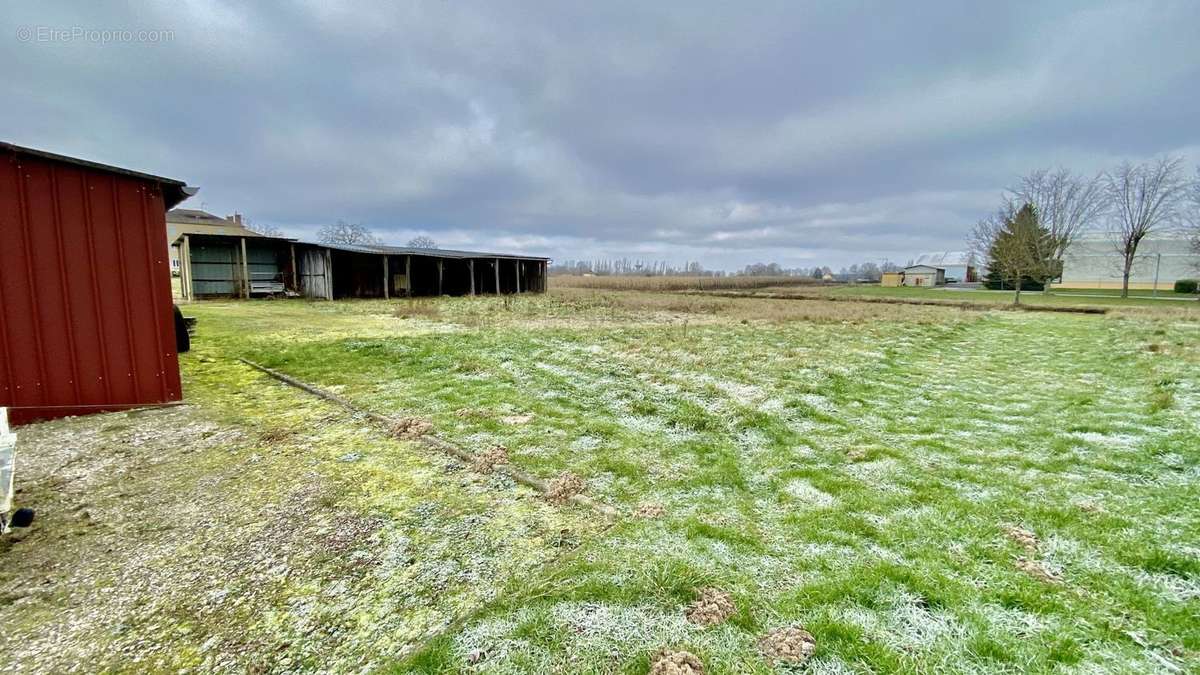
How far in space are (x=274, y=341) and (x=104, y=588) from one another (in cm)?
836

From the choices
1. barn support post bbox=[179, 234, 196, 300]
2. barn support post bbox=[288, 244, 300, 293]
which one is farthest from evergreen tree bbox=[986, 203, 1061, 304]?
barn support post bbox=[179, 234, 196, 300]

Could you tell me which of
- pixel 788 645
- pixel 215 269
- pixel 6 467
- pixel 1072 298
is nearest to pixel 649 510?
pixel 788 645

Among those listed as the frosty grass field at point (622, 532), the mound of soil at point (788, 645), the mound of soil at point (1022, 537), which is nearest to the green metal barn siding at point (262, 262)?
the frosty grass field at point (622, 532)

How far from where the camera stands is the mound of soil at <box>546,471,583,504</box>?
3207 millimetres

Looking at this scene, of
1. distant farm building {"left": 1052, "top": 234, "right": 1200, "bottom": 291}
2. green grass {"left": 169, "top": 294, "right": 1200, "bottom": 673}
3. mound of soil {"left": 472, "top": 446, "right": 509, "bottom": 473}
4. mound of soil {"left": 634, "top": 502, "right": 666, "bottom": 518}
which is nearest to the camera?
green grass {"left": 169, "top": 294, "right": 1200, "bottom": 673}

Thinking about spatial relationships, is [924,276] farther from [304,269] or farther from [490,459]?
[490,459]

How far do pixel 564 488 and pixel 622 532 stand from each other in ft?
2.26

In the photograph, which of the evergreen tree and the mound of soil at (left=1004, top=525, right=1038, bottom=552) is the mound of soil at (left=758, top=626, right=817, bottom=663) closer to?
the mound of soil at (left=1004, top=525, right=1038, bottom=552)

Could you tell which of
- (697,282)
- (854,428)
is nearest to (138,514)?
(854,428)

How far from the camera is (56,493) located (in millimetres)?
3260

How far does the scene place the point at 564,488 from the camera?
11.0ft

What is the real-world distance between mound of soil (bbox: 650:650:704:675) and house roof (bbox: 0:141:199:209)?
6.12 m

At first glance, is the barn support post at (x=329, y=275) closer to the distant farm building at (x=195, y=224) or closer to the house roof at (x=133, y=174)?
the distant farm building at (x=195, y=224)

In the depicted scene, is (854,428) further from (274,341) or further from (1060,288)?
(1060,288)
